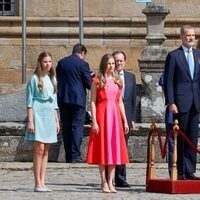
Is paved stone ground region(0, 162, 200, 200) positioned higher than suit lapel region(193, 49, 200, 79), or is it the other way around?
suit lapel region(193, 49, 200, 79)

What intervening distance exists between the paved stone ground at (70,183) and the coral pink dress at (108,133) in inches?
15.8

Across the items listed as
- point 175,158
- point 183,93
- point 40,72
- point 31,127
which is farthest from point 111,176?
point 40,72

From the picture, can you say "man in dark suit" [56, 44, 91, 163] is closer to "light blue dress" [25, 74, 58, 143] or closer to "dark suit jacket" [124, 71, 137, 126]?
"dark suit jacket" [124, 71, 137, 126]

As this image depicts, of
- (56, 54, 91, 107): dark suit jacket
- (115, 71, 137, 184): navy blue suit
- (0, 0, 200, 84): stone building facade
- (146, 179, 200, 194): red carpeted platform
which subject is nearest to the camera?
(146, 179, 200, 194): red carpeted platform

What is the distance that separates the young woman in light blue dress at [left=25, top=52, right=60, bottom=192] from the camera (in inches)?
602

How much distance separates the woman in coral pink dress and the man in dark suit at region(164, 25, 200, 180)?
2.03 ft

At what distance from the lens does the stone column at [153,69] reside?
1925 cm

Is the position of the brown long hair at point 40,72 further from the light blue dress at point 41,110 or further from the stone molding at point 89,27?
the stone molding at point 89,27

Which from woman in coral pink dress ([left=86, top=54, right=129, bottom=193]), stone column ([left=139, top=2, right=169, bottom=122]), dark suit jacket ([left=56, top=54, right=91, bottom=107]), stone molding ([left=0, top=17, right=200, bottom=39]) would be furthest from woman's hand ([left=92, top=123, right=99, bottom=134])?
stone molding ([left=0, top=17, right=200, bottom=39])

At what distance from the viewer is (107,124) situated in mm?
15266

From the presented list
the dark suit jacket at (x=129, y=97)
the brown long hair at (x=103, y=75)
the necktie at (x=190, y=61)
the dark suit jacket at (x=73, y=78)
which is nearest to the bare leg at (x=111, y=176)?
the brown long hair at (x=103, y=75)

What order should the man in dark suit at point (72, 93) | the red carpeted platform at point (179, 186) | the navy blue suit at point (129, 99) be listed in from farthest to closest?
the man in dark suit at point (72, 93)
the navy blue suit at point (129, 99)
the red carpeted platform at point (179, 186)

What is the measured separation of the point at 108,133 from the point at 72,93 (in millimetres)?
3959

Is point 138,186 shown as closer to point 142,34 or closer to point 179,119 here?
point 179,119
